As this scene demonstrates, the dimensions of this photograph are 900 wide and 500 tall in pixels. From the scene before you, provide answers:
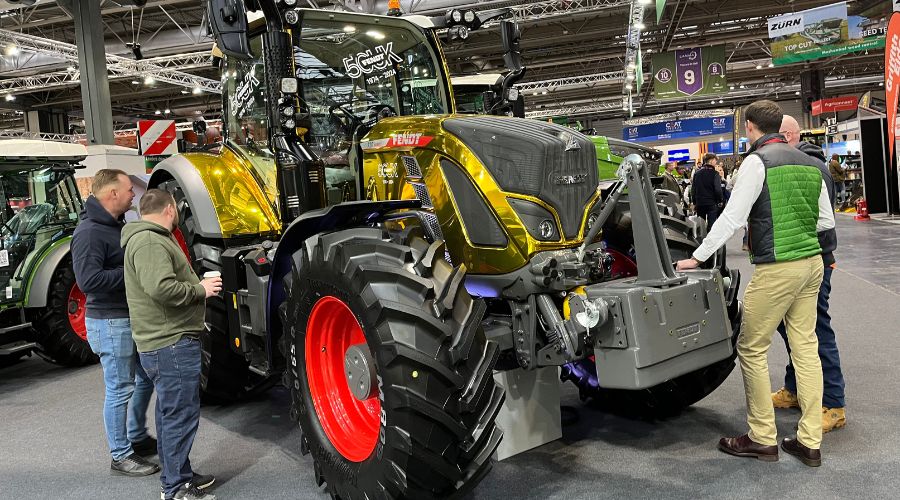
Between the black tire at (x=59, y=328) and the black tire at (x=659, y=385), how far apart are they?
4.51 metres

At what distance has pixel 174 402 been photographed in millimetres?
3260

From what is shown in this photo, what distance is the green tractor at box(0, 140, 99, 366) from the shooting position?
6.23 meters

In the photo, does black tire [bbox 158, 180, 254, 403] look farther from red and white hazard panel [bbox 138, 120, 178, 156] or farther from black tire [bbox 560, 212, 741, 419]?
red and white hazard panel [bbox 138, 120, 178, 156]

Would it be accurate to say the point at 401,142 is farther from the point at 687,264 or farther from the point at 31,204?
the point at 31,204

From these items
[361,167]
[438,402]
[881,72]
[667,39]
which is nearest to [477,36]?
[667,39]

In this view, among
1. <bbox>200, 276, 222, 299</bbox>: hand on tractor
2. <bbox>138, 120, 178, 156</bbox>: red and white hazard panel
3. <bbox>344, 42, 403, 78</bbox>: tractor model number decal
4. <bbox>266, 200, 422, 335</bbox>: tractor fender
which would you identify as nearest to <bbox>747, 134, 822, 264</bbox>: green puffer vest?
<bbox>266, 200, 422, 335</bbox>: tractor fender

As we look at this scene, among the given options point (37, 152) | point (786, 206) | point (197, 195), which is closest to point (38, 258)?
point (37, 152)

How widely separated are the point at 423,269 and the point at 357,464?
90 cm

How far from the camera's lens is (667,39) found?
69.5 ft

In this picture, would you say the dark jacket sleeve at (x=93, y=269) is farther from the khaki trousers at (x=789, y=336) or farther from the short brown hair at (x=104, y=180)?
the khaki trousers at (x=789, y=336)

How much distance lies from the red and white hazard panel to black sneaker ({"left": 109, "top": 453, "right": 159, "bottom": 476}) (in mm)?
6156

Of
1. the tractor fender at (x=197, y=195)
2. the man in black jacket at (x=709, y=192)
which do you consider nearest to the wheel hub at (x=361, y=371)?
the tractor fender at (x=197, y=195)

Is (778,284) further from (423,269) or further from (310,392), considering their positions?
(310,392)

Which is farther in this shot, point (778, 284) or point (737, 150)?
point (737, 150)
